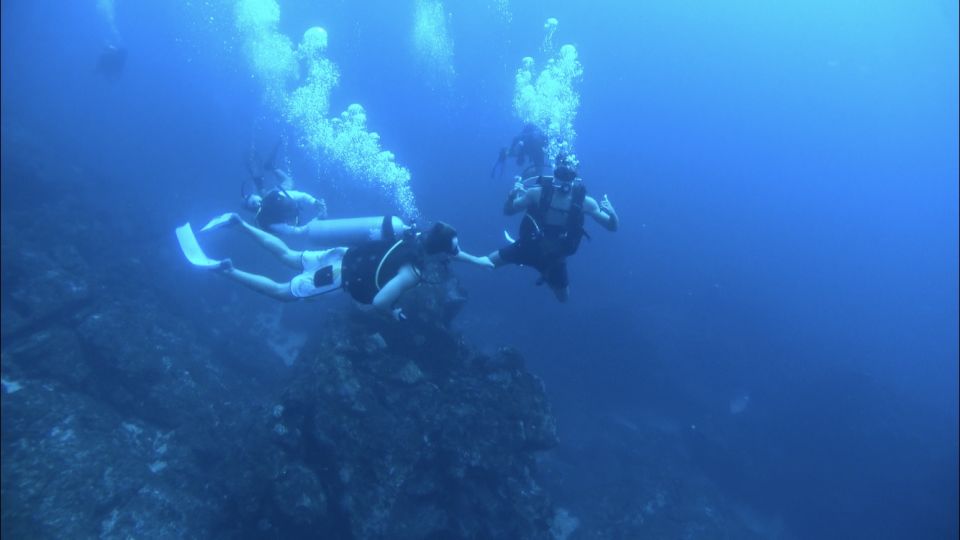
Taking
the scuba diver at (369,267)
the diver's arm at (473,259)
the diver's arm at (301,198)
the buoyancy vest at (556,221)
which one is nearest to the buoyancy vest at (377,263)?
the scuba diver at (369,267)

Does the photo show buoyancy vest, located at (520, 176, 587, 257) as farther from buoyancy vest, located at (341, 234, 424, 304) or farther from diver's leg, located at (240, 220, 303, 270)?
diver's leg, located at (240, 220, 303, 270)

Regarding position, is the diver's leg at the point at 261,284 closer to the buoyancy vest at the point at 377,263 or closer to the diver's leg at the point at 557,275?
the buoyancy vest at the point at 377,263

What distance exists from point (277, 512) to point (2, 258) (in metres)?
6.54

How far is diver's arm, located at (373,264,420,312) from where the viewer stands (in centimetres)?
546

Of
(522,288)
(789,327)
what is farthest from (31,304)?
(789,327)

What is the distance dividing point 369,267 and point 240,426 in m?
5.84

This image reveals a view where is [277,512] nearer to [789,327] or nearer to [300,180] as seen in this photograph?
[300,180]

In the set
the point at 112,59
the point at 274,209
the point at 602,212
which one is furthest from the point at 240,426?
the point at 112,59

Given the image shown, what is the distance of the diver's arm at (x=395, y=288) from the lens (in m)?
5.46

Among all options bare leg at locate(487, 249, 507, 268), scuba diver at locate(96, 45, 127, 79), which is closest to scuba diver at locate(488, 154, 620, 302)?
bare leg at locate(487, 249, 507, 268)

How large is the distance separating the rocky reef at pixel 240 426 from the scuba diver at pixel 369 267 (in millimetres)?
1084

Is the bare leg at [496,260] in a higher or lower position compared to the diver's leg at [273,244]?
higher

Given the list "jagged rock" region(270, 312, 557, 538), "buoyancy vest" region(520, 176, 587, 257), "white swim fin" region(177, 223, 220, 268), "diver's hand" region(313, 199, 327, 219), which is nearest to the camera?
"white swim fin" region(177, 223, 220, 268)

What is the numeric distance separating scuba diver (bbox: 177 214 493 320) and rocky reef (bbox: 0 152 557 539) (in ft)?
3.56
